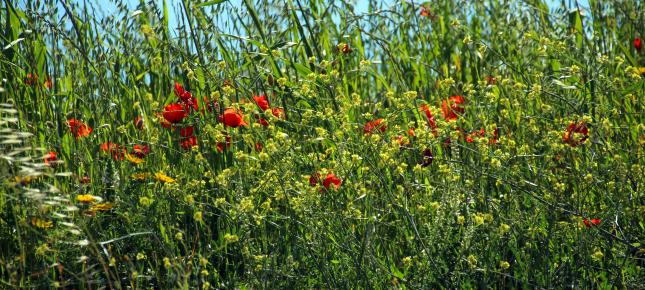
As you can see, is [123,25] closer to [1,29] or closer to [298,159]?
[1,29]

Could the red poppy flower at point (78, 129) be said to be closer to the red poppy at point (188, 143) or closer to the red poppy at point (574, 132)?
the red poppy at point (188, 143)

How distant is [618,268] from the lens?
7.34ft

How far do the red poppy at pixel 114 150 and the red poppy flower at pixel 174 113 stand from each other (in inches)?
6.8

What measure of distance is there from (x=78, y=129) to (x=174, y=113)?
306 millimetres

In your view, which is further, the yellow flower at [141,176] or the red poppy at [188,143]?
the red poppy at [188,143]

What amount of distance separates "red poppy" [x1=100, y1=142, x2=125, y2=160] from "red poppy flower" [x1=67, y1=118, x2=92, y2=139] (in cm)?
7

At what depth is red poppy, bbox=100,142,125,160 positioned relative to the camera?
2.72 meters

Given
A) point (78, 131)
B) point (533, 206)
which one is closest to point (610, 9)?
point (533, 206)

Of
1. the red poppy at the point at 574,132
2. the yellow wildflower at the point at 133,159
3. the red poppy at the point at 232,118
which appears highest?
the red poppy at the point at 232,118

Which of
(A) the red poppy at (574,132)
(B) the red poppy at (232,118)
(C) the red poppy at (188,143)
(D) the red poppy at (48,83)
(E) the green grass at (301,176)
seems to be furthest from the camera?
(D) the red poppy at (48,83)

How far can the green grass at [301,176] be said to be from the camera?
215cm

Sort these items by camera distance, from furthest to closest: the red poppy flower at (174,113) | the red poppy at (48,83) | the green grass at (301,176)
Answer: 1. the red poppy at (48,83)
2. the red poppy flower at (174,113)
3. the green grass at (301,176)

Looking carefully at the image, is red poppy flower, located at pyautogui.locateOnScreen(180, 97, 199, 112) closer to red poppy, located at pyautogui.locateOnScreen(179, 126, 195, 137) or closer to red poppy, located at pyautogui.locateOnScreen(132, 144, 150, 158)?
red poppy, located at pyautogui.locateOnScreen(179, 126, 195, 137)

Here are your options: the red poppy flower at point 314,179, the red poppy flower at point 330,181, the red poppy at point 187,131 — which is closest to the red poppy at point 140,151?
Answer: the red poppy at point 187,131
